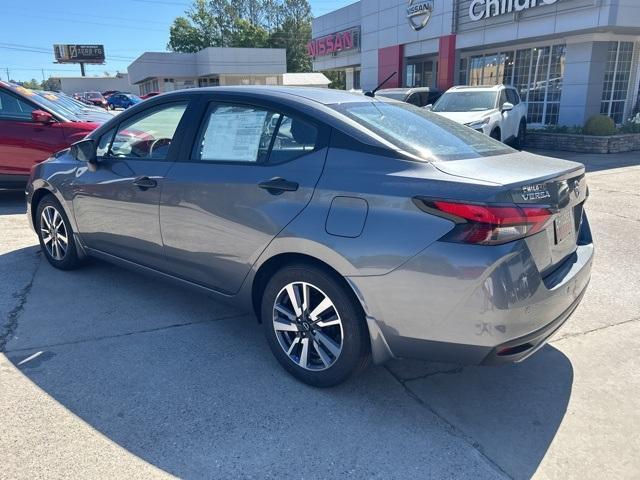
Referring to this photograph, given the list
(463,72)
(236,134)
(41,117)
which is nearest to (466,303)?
(236,134)

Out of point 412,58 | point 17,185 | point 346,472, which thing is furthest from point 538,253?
point 412,58

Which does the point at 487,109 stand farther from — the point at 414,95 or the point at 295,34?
the point at 295,34

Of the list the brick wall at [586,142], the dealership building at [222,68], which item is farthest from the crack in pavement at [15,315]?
the dealership building at [222,68]

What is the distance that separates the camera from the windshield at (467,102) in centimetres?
1234

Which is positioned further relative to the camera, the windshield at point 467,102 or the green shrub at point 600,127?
the green shrub at point 600,127

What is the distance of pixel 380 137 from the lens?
2.79 m

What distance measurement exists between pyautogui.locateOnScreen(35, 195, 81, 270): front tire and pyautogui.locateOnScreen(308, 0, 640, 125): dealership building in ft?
46.1

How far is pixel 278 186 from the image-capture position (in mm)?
2926

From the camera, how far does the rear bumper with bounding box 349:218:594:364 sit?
234cm

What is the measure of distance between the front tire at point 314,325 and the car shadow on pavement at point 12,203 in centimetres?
609

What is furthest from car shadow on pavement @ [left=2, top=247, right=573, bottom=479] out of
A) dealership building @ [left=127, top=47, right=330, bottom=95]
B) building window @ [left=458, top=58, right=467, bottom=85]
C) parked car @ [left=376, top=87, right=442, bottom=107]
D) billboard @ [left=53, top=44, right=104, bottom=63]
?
billboard @ [left=53, top=44, right=104, bottom=63]

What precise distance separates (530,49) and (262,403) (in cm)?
1766

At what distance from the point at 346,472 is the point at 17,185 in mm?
7348

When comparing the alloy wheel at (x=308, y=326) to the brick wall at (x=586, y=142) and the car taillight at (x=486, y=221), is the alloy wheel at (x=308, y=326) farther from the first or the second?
the brick wall at (x=586, y=142)
